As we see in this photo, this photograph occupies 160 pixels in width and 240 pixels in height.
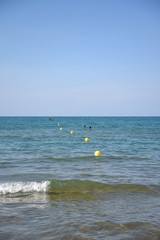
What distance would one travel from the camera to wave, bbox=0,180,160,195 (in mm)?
8039

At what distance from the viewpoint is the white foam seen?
8.03m

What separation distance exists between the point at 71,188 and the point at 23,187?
6.28ft

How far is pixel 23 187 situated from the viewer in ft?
27.3

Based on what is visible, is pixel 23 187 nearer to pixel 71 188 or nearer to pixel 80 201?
pixel 71 188

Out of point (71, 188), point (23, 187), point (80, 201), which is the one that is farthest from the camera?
point (71, 188)

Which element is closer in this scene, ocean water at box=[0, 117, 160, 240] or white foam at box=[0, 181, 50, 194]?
ocean water at box=[0, 117, 160, 240]

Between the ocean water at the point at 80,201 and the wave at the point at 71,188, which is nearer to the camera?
the ocean water at the point at 80,201

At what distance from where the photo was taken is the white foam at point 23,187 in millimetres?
8032

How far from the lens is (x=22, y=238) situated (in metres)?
4.82

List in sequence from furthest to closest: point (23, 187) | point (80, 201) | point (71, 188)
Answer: point (71, 188)
point (23, 187)
point (80, 201)

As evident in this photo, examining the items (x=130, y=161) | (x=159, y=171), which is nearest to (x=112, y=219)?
(x=159, y=171)

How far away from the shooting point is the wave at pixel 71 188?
8.04 meters

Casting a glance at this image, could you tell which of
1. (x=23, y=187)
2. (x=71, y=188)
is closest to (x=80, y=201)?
(x=71, y=188)

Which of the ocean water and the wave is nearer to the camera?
the ocean water
